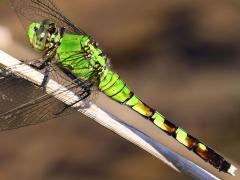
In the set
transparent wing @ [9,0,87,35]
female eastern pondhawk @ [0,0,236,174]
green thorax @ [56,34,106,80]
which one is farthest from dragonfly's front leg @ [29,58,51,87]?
transparent wing @ [9,0,87,35]

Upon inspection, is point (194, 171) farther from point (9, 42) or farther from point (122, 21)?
point (122, 21)

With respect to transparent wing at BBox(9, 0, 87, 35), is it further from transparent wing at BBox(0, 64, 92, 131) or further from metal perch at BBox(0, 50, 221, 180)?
metal perch at BBox(0, 50, 221, 180)

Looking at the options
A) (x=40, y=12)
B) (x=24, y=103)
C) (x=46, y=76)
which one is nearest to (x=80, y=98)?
(x=46, y=76)

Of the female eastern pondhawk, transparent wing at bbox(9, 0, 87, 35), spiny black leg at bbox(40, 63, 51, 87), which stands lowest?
spiny black leg at bbox(40, 63, 51, 87)

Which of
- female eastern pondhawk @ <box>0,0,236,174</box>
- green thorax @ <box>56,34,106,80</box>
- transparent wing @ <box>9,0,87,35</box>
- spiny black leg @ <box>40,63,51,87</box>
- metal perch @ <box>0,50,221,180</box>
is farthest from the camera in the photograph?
transparent wing @ <box>9,0,87,35</box>

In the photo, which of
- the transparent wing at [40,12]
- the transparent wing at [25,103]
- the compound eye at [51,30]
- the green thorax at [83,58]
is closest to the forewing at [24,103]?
the transparent wing at [25,103]

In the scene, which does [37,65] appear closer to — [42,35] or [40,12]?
[42,35]

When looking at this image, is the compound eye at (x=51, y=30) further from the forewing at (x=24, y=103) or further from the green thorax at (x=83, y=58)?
the forewing at (x=24, y=103)

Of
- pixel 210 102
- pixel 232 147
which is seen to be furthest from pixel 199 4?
pixel 232 147
